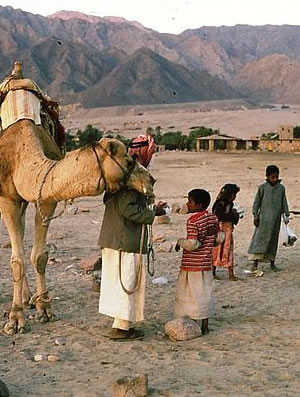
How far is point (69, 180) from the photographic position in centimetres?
645

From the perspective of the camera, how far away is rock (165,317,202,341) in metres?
6.96

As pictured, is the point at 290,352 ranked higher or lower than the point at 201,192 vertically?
lower

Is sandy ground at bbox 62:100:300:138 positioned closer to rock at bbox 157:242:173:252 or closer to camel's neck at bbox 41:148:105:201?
rock at bbox 157:242:173:252

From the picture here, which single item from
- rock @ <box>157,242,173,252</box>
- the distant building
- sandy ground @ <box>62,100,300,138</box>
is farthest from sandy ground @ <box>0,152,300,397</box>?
sandy ground @ <box>62,100,300,138</box>

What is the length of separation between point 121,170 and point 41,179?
0.82 m

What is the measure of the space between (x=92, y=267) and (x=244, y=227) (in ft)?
17.3

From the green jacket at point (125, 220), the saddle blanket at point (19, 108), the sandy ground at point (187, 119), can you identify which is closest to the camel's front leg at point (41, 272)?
the green jacket at point (125, 220)

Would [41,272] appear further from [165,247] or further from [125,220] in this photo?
[165,247]

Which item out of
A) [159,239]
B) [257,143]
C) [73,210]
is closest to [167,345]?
[159,239]

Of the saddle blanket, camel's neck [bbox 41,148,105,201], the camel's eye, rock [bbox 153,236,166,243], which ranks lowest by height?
rock [bbox 153,236,166,243]

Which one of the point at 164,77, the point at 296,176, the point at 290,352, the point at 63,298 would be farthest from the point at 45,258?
the point at 164,77

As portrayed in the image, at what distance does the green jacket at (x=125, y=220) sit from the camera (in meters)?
6.77

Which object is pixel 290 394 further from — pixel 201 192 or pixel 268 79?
pixel 268 79

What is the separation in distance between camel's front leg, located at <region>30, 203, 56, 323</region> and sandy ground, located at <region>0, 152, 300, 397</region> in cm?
16
